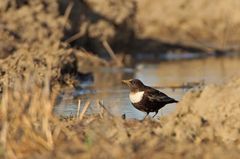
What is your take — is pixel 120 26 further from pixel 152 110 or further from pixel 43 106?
pixel 43 106

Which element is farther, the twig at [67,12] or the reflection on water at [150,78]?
the twig at [67,12]

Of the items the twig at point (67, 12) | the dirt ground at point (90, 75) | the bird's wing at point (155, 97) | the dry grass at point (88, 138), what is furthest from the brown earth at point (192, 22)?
the dry grass at point (88, 138)

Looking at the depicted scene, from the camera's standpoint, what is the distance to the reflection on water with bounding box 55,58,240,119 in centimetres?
1252

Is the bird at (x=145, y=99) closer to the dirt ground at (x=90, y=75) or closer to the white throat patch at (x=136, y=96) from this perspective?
the white throat patch at (x=136, y=96)

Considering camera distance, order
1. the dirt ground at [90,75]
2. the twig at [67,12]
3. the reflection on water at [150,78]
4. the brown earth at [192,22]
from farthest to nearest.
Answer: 1. the brown earth at [192,22]
2. the twig at [67,12]
3. the reflection on water at [150,78]
4. the dirt ground at [90,75]

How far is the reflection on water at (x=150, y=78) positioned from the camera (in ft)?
41.1

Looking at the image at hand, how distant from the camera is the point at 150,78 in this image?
18.4 m

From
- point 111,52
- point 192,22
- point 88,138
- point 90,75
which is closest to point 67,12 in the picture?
point 111,52

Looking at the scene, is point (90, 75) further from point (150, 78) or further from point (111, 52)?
point (111, 52)

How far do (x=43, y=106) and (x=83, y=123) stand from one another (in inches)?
60.1

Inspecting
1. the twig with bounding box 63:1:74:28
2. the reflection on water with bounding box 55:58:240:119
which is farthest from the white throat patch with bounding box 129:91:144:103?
the twig with bounding box 63:1:74:28

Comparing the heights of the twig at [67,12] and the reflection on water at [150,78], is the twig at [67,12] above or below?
above

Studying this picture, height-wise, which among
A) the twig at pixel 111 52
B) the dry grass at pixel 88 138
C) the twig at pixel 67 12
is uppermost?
the twig at pixel 67 12

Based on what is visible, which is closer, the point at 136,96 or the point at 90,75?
the point at 136,96
